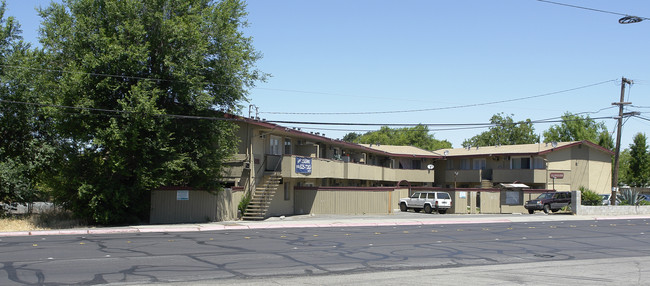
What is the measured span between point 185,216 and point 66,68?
9410mm

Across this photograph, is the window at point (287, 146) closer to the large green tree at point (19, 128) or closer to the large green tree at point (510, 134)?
the large green tree at point (19, 128)

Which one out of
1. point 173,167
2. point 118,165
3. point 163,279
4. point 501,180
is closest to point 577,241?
point 163,279

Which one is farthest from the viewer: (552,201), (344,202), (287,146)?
(552,201)

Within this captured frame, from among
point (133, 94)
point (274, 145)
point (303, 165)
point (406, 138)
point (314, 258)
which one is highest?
point (406, 138)

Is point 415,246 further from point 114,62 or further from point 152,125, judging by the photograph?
point 114,62

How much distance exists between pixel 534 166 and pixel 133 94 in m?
40.5

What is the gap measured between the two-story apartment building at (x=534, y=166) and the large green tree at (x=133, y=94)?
109 feet

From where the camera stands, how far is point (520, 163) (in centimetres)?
5462

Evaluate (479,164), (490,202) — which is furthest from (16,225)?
(479,164)

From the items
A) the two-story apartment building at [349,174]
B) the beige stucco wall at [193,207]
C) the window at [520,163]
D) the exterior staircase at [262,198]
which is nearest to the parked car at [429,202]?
the two-story apartment building at [349,174]

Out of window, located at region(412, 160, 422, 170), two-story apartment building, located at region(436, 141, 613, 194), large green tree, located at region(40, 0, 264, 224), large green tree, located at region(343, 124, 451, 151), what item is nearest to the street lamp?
large green tree, located at region(40, 0, 264, 224)

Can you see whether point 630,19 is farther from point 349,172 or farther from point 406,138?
point 406,138

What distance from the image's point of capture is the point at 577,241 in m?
21.4

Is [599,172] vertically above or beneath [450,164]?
beneath
